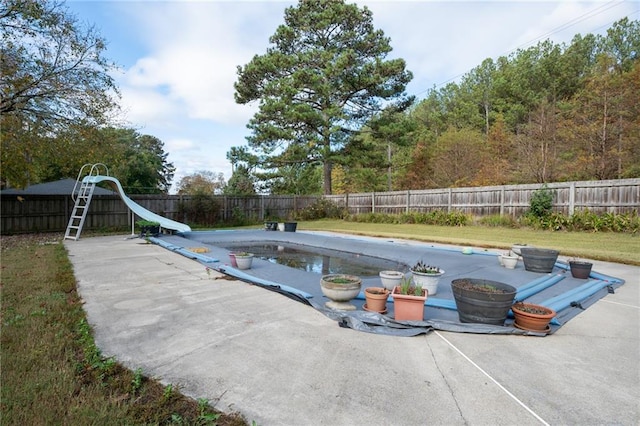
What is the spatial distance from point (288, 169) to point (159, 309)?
1709cm

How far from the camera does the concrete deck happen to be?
1996 millimetres

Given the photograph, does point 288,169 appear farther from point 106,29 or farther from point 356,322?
point 356,322

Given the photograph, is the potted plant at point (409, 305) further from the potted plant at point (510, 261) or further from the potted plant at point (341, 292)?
the potted plant at point (510, 261)

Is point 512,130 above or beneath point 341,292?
above

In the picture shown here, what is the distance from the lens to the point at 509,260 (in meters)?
6.05

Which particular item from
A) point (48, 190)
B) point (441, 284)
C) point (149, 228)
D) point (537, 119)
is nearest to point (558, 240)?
point (441, 284)

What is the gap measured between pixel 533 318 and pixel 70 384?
388cm

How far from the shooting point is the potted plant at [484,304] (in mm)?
3258

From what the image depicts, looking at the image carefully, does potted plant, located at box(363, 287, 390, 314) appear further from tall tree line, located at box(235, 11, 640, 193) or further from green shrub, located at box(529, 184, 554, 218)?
tall tree line, located at box(235, 11, 640, 193)

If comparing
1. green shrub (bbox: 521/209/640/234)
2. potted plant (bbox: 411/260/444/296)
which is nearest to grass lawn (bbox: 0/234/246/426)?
potted plant (bbox: 411/260/444/296)

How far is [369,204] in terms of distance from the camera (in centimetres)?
1820

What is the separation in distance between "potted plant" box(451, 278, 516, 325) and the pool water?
3292mm

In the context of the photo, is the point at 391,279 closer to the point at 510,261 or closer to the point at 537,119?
the point at 510,261

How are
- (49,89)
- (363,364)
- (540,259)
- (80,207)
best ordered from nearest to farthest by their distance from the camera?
(363,364), (540,259), (49,89), (80,207)
